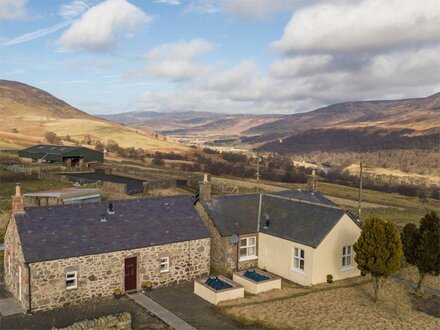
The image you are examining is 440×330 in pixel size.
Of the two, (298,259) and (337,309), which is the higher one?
(298,259)

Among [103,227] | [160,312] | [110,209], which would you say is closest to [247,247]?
[160,312]

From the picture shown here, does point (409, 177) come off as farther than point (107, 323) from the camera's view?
Yes

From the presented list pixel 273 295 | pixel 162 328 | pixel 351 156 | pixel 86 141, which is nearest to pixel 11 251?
pixel 162 328

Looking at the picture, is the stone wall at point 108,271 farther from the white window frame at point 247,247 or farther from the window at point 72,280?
A: the white window frame at point 247,247

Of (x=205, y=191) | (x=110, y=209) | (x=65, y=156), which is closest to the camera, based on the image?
(x=110, y=209)

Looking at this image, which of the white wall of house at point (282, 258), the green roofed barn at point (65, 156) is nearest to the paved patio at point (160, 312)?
the white wall of house at point (282, 258)

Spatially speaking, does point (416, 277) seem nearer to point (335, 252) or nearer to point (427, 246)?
Result: point (427, 246)

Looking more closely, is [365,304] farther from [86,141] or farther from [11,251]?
[86,141]

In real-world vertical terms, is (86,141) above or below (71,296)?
above
